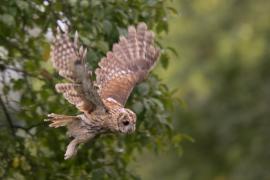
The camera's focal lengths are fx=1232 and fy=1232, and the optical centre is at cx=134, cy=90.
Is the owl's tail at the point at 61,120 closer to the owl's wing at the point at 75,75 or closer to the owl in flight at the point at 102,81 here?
the owl in flight at the point at 102,81

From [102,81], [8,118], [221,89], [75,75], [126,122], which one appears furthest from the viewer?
[221,89]

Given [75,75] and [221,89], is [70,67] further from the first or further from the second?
[221,89]

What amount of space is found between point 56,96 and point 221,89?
10.0 m

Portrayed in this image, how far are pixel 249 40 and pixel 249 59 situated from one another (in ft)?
1.31

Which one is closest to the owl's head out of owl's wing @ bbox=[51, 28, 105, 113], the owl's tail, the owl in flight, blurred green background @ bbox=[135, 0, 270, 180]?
the owl in flight

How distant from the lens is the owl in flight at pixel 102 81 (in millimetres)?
6129

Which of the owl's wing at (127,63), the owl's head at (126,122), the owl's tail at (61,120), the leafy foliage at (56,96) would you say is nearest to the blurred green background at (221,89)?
the leafy foliage at (56,96)

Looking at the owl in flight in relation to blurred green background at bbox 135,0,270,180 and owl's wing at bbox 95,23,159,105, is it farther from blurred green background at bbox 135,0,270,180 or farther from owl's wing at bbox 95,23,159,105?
blurred green background at bbox 135,0,270,180

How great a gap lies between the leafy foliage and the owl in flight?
0.35 feet

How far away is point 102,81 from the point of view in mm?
6906

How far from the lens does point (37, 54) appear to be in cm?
771

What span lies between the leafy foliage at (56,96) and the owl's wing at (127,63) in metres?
0.08

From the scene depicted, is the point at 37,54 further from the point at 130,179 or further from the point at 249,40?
the point at 249,40

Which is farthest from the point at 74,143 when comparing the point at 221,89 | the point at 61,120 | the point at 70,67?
the point at 221,89
